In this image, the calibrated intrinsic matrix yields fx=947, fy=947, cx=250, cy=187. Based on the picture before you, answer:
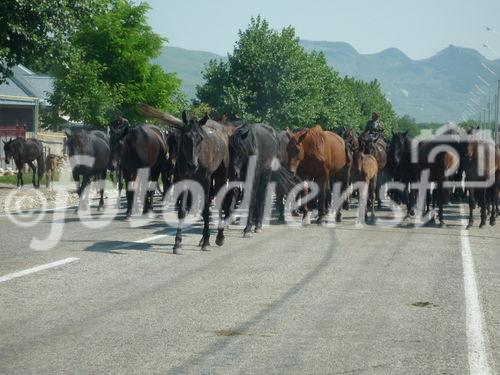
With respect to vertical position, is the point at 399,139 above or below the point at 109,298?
above

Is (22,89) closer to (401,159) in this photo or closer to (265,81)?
(265,81)

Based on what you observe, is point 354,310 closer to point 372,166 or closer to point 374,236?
point 374,236

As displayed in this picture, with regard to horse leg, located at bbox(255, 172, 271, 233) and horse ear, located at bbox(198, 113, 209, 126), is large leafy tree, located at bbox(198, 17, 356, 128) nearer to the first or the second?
horse leg, located at bbox(255, 172, 271, 233)

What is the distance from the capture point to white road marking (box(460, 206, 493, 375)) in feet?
23.9

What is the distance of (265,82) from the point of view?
200ft

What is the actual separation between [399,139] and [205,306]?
54.1 feet

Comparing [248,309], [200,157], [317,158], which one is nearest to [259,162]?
[200,157]

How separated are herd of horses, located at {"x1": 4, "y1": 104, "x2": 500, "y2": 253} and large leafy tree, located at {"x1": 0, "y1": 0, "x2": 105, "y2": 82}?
5025mm

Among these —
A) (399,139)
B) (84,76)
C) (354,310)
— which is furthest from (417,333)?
(84,76)

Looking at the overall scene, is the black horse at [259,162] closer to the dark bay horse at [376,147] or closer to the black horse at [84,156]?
the dark bay horse at [376,147]

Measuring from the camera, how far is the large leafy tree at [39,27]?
27.5m

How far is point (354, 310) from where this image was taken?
9.65 metres

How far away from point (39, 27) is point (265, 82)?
110 ft

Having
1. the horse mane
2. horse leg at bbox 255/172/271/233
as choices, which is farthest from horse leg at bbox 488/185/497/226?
the horse mane
